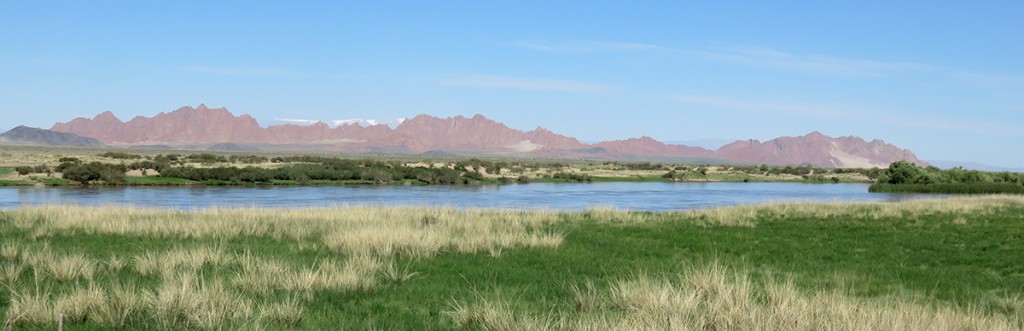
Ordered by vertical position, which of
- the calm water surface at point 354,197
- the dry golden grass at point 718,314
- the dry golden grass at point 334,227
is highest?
the dry golden grass at point 718,314

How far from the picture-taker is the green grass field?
789 cm

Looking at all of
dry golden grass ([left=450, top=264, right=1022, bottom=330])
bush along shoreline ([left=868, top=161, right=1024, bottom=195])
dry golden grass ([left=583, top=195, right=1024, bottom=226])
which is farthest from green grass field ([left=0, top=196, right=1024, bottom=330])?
bush along shoreline ([left=868, top=161, right=1024, bottom=195])

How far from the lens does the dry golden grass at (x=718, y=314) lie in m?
7.25

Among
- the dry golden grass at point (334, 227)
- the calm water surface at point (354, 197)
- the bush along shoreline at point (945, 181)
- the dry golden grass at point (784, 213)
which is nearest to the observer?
the dry golden grass at point (334, 227)

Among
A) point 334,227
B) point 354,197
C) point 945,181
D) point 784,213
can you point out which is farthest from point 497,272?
point 945,181

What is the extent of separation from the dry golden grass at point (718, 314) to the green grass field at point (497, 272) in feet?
0.11

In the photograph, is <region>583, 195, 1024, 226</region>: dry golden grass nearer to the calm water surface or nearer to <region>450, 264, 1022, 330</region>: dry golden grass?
the calm water surface

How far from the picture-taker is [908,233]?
58.9 ft

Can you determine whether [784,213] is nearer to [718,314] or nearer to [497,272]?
[497,272]

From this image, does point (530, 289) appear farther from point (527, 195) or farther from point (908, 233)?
point (527, 195)

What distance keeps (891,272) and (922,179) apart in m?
49.3

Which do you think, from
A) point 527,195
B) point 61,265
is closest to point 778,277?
point 61,265

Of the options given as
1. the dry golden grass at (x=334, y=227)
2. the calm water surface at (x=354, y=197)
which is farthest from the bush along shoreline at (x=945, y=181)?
the dry golden grass at (x=334, y=227)

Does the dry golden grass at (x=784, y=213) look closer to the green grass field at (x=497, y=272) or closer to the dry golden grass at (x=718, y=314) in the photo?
the green grass field at (x=497, y=272)
